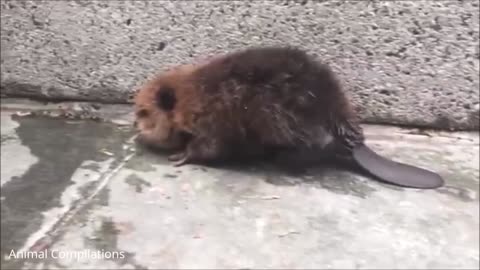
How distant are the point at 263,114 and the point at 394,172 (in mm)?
444

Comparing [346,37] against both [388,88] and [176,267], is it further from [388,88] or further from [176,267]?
[176,267]

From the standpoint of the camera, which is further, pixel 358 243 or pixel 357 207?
pixel 357 207

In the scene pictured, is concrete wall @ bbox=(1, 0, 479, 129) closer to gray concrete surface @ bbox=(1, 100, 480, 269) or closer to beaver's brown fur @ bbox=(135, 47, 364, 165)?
gray concrete surface @ bbox=(1, 100, 480, 269)

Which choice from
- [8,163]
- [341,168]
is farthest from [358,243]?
[8,163]

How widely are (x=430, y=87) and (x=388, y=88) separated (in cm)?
14

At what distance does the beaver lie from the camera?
2.38m

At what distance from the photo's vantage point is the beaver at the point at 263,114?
93.7 inches

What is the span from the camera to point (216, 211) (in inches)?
87.7

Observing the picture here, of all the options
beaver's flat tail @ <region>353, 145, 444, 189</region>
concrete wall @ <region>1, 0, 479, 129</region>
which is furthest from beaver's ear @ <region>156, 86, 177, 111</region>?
beaver's flat tail @ <region>353, 145, 444, 189</region>

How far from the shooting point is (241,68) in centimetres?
241

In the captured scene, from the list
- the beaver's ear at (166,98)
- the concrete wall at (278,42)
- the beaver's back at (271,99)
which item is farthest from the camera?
the concrete wall at (278,42)

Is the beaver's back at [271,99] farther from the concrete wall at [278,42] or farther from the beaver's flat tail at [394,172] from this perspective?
the concrete wall at [278,42]

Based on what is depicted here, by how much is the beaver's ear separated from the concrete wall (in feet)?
1.19

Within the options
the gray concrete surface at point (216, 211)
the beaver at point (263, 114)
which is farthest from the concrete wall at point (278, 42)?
the beaver at point (263, 114)
